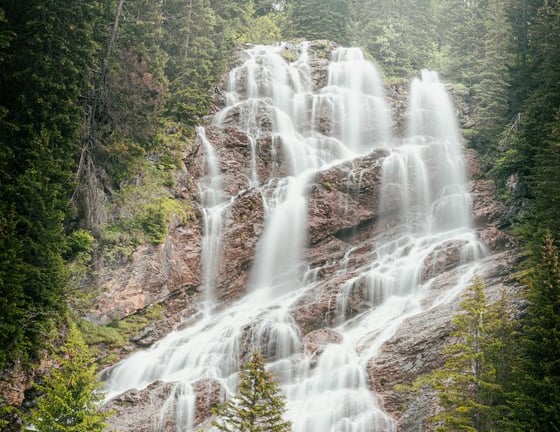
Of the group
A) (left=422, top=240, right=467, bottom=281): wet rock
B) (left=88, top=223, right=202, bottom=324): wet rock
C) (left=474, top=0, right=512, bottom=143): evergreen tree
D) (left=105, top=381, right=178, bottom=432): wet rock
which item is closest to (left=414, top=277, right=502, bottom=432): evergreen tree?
(left=422, top=240, right=467, bottom=281): wet rock

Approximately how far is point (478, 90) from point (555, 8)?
668 centimetres

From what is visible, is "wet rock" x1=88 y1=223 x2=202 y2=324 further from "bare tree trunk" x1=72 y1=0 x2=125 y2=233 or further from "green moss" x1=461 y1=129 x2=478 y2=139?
"green moss" x1=461 y1=129 x2=478 y2=139

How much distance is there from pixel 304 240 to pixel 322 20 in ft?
90.4

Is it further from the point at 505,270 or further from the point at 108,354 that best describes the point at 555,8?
the point at 108,354

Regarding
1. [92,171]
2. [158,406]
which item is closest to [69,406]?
[158,406]

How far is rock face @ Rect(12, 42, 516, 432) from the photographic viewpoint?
62.1 feet

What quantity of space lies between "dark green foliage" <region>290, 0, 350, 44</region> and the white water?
564 cm

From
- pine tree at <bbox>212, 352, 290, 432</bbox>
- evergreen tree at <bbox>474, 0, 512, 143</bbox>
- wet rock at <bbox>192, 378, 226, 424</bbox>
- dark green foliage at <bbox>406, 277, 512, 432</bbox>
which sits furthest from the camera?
evergreen tree at <bbox>474, 0, 512, 143</bbox>

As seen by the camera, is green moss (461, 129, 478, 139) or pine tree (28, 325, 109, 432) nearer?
pine tree (28, 325, 109, 432)

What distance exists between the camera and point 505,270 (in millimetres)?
22094

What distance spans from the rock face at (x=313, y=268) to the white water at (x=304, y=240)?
0.30 metres

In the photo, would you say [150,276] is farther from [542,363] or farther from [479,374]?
[542,363]

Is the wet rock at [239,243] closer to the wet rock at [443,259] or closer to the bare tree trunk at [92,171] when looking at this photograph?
the bare tree trunk at [92,171]

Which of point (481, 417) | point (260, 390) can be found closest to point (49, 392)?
point (260, 390)
